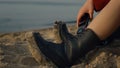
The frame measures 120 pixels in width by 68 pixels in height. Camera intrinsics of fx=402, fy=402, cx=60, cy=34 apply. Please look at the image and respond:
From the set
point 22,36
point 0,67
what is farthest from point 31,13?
point 0,67

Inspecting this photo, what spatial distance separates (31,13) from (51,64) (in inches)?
113

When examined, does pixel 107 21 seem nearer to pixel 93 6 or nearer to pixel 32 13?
pixel 93 6

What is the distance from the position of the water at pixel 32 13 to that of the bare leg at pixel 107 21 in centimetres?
219

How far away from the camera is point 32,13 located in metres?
5.14

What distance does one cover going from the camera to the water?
4594mm

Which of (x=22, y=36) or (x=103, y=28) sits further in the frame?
(x=22, y=36)

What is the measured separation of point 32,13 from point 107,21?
2.91 meters

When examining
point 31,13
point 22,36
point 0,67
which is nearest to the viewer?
point 0,67

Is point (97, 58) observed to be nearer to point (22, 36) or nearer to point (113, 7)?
point (113, 7)

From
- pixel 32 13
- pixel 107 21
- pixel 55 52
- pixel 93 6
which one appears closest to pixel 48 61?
pixel 55 52

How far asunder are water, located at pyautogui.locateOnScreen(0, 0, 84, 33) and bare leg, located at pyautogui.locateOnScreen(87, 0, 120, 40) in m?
2.19

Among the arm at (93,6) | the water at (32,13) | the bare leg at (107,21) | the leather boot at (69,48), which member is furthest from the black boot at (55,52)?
the water at (32,13)

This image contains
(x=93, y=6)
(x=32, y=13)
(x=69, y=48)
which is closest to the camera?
(x=69, y=48)

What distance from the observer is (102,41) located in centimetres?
239
